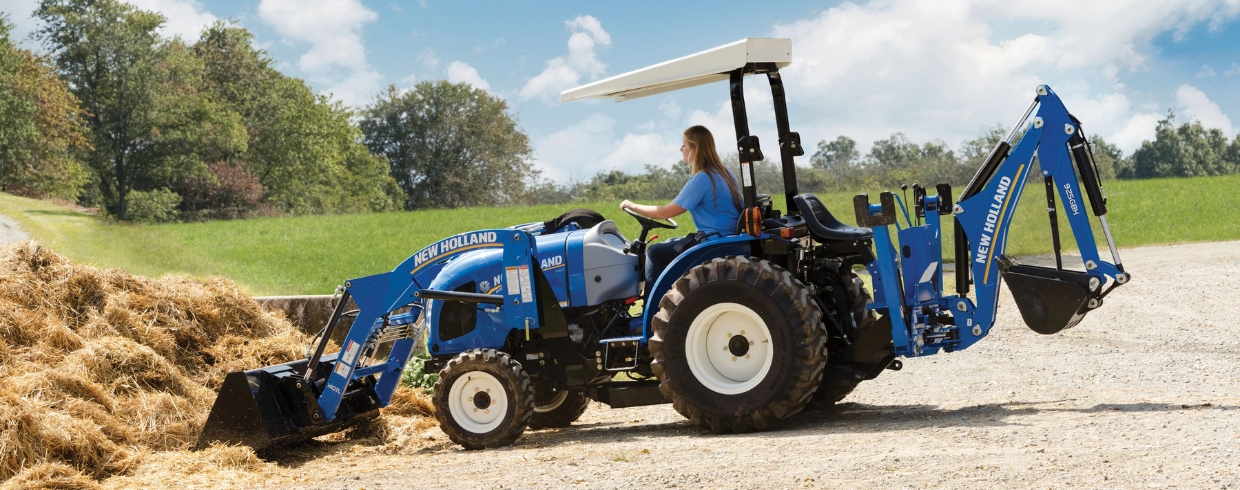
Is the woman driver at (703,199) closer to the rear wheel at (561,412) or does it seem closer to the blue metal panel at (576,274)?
the blue metal panel at (576,274)

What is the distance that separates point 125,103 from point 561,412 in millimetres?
45780

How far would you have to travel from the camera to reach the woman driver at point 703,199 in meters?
6.72

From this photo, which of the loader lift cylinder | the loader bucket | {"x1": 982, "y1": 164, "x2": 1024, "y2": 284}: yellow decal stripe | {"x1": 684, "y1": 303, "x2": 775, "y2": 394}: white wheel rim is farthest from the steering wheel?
the loader bucket

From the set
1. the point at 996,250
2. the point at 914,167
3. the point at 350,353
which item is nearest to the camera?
the point at 996,250

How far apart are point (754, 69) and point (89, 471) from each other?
15.5 feet

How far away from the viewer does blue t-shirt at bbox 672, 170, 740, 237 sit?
6.73 m

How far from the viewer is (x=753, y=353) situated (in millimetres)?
6480

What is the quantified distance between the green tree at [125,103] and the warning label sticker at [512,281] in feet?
147

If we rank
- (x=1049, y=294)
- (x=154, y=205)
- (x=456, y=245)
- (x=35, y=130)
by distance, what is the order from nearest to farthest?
(x=1049, y=294)
(x=456, y=245)
(x=35, y=130)
(x=154, y=205)

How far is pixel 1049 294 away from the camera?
641cm

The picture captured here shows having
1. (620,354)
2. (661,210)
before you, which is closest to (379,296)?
(620,354)

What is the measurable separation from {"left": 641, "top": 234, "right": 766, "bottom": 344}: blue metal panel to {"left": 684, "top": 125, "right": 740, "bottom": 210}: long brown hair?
264mm

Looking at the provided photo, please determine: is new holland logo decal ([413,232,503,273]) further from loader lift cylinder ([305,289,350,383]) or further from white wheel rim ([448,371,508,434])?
white wheel rim ([448,371,508,434])

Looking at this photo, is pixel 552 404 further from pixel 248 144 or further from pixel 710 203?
pixel 248 144
